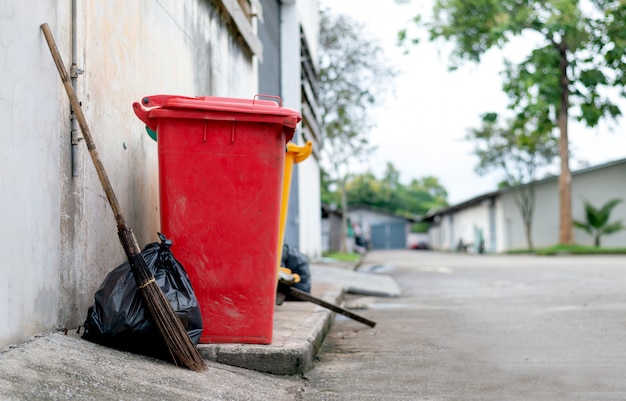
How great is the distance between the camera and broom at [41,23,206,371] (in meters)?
3.29

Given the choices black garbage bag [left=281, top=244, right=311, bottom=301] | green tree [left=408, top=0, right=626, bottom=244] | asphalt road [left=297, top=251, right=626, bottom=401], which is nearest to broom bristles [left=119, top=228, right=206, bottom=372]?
asphalt road [left=297, top=251, right=626, bottom=401]

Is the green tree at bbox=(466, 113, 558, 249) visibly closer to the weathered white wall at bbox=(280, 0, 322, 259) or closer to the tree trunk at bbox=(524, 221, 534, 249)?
the tree trunk at bbox=(524, 221, 534, 249)

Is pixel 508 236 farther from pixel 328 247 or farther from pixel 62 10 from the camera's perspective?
pixel 62 10

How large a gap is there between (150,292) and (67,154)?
77 centimetres

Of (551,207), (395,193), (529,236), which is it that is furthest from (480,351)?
(395,193)

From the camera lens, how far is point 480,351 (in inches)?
193

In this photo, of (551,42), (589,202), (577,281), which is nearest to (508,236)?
(589,202)

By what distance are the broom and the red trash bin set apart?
487 mm

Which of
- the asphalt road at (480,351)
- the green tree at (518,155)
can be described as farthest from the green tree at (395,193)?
the asphalt road at (480,351)

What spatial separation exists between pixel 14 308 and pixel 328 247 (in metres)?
33.0

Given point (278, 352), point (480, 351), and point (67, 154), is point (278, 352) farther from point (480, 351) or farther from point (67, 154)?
point (480, 351)

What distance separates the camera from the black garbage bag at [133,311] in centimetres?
331

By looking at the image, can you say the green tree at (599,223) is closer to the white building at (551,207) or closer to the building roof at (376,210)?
the white building at (551,207)

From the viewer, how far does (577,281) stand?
37.4ft
